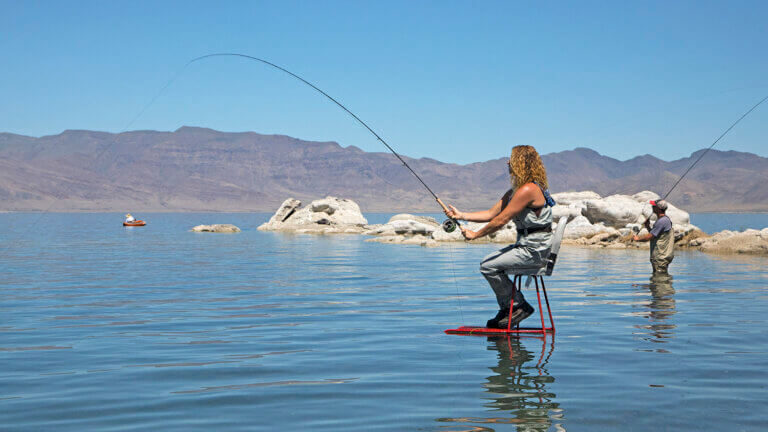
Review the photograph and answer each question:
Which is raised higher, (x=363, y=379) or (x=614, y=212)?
(x=614, y=212)

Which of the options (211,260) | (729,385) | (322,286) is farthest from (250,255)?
(729,385)

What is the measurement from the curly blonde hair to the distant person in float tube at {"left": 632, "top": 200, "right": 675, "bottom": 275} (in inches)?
297

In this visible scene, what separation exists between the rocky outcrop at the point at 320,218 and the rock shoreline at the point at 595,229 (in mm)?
72

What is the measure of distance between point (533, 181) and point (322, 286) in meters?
8.58

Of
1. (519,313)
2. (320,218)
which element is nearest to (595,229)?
(519,313)

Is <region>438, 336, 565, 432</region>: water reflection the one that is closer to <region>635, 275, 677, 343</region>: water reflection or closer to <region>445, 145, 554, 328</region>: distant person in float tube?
<region>445, 145, 554, 328</region>: distant person in float tube

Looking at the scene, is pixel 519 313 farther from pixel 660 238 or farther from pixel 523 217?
pixel 660 238

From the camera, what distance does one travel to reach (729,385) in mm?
6039

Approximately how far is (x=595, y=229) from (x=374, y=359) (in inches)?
1003

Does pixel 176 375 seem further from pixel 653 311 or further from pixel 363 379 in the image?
pixel 653 311

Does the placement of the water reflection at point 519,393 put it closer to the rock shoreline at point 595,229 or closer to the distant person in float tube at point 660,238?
the distant person in float tube at point 660,238

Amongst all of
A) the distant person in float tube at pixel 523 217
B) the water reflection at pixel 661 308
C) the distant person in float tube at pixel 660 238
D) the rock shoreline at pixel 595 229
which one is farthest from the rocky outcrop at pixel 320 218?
the distant person in float tube at pixel 523 217

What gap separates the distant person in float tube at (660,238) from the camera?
1437 cm

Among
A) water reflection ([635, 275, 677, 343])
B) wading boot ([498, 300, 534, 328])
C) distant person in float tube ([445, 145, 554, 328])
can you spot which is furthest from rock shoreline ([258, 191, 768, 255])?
distant person in float tube ([445, 145, 554, 328])
